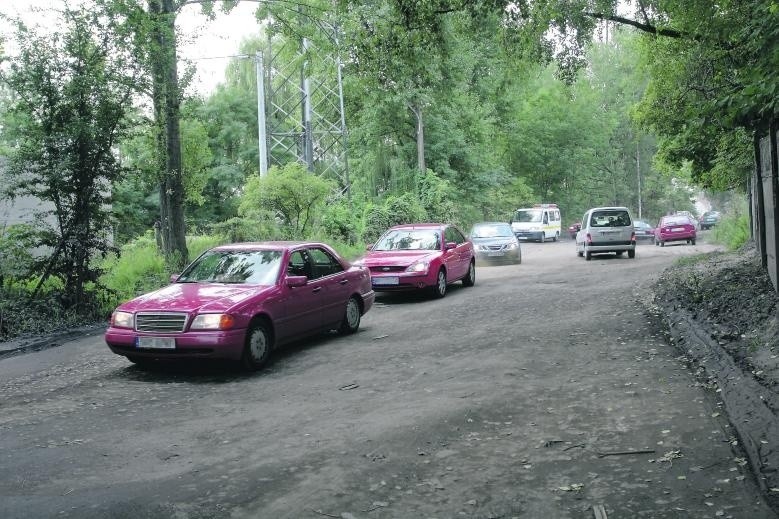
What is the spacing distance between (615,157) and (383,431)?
68744 mm

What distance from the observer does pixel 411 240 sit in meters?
16.8

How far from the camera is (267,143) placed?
31.7 m

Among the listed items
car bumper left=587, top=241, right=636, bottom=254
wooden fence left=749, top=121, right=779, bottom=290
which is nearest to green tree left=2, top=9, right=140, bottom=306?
wooden fence left=749, top=121, right=779, bottom=290

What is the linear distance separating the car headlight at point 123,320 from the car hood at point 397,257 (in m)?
7.55

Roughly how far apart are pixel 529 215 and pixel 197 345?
40.7 m

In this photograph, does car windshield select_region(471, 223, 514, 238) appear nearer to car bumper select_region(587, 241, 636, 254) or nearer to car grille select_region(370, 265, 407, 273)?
car bumper select_region(587, 241, 636, 254)

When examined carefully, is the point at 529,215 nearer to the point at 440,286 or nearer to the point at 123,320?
the point at 440,286

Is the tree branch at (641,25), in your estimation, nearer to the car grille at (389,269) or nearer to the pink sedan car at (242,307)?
the car grille at (389,269)

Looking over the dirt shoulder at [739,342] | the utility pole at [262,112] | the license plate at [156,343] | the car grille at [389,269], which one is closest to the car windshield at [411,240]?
the car grille at [389,269]

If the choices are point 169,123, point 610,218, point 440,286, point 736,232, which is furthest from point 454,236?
point 736,232

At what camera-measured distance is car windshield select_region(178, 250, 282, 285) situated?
9.45m

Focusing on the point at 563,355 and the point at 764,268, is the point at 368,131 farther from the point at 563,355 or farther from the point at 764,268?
the point at 563,355

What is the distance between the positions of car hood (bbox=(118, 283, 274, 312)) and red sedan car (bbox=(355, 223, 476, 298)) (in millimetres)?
6292

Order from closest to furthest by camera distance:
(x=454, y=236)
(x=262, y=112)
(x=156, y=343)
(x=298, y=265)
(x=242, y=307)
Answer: (x=156, y=343) → (x=242, y=307) → (x=298, y=265) → (x=454, y=236) → (x=262, y=112)
